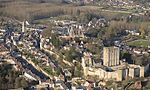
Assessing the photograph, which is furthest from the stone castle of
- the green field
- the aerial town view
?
the green field

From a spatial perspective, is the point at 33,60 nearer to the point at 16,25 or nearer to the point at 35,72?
the point at 35,72

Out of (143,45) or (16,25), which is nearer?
(143,45)

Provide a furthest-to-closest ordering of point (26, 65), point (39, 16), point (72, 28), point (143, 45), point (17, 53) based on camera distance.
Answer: point (39, 16)
point (72, 28)
point (143, 45)
point (17, 53)
point (26, 65)

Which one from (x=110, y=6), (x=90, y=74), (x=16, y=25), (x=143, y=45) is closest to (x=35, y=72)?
(x=90, y=74)

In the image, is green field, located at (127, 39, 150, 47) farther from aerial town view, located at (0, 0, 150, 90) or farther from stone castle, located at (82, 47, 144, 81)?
stone castle, located at (82, 47, 144, 81)

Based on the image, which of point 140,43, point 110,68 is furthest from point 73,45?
point 110,68

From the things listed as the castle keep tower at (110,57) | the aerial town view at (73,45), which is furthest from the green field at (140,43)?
the castle keep tower at (110,57)

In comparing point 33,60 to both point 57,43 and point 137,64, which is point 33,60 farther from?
point 137,64

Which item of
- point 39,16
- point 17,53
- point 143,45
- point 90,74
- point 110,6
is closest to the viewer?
point 90,74
